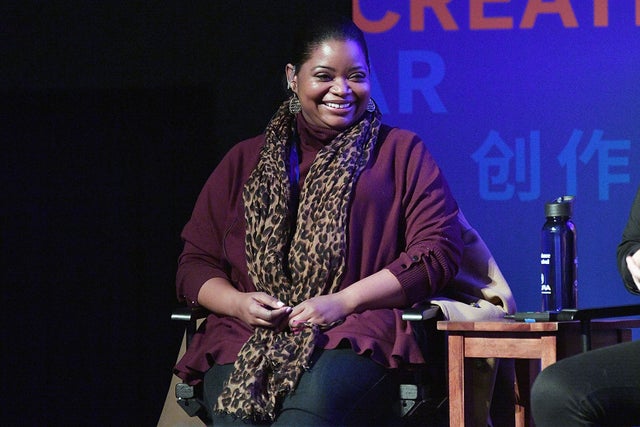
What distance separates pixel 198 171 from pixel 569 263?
7.25 feet

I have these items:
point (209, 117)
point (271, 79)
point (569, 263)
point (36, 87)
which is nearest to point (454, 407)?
point (569, 263)

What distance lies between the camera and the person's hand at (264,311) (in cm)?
333

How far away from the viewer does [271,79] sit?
4.70m

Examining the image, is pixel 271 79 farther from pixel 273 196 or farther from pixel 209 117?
pixel 273 196

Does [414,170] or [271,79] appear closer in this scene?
[414,170]

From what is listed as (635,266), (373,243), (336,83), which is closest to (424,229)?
(373,243)

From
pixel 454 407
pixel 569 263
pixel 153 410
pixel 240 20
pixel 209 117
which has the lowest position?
pixel 153 410

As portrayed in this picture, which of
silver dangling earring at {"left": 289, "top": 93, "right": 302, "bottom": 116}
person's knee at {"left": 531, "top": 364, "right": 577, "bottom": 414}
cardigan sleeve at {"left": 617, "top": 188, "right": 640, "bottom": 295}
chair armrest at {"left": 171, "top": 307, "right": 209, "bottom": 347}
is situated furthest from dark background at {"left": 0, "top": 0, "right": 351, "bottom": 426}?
person's knee at {"left": 531, "top": 364, "right": 577, "bottom": 414}

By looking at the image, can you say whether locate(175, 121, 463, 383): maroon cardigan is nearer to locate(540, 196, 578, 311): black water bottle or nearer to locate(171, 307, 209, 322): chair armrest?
locate(171, 307, 209, 322): chair armrest

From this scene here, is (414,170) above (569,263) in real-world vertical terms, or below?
above

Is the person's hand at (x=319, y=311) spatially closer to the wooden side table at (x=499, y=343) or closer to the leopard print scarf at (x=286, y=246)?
the leopard print scarf at (x=286, y=246)

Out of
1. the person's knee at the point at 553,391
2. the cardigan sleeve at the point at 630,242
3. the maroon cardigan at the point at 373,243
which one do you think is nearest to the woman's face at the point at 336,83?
the maroon cardigan at the point at 373,243

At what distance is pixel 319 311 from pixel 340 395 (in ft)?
0.89

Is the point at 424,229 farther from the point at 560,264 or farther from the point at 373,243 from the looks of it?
the point at 560,264
